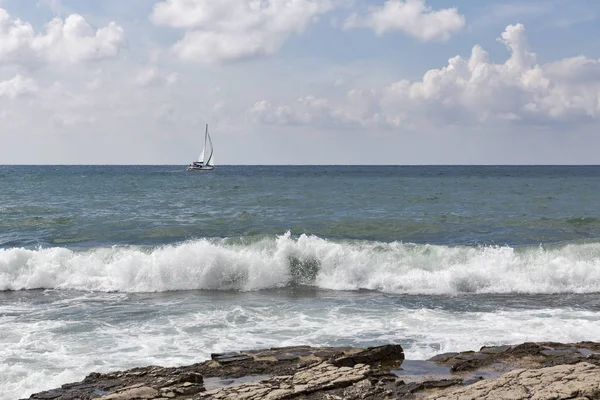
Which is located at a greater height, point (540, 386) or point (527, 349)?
point (540, 386)

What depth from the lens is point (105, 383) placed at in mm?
8453

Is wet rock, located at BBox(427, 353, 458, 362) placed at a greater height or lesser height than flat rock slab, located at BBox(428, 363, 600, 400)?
lesser

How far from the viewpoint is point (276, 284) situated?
18.8 m

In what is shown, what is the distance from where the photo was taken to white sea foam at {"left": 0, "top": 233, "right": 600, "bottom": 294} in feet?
59.9

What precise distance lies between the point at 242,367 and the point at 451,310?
7.32 m

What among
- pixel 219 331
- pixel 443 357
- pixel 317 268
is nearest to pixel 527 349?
pixel 443 357


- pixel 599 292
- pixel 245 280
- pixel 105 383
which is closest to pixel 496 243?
pixel 599 292

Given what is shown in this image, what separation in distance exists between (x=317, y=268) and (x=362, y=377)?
1190 cm

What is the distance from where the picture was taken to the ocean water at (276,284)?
1163 cm

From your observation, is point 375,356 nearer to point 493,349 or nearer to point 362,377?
point 362,377

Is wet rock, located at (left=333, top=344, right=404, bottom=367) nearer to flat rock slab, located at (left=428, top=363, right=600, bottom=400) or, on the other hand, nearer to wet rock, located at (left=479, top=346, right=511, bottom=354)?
wet rock, located at (left=479, top=346, right=511, bottom=354)

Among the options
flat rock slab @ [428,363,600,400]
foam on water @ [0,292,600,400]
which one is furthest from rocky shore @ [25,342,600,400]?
foam on water @ [0,292,600,400]

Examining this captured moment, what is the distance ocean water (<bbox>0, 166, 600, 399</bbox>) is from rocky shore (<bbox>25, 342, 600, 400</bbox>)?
1210mm

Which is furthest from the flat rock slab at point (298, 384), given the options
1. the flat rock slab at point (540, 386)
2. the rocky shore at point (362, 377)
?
the flat rock slab at point (540, 386)
